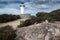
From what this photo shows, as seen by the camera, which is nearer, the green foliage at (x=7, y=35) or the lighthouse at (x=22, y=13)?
the green foliage at (x=7, y=35)

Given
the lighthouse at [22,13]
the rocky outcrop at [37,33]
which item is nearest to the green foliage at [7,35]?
the rocky outcrop at [37,33]

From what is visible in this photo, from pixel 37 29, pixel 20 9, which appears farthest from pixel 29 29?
pixel 20 9

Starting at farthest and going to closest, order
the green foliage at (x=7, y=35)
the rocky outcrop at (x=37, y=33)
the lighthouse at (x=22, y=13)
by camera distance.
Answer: the lighthouse at (x=22, y=13) → the green foliage at (x=7, y=35) → the rocky outcrop at (x=37, y=33)

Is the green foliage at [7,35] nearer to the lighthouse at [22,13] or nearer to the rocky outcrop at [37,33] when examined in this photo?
the rocky outcrop at [37,33]

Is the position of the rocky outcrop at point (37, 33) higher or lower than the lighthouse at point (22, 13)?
higher

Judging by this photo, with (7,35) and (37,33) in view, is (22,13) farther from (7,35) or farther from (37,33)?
(37,33)

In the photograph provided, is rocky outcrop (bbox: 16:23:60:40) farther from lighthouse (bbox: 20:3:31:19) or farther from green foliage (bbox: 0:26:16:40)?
lighthouse (bbox: 20:3:31:19)

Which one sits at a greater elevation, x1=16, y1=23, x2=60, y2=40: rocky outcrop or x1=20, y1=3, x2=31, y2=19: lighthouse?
x1=16, y1=23, x2=60, y2=40: rocky outcrop

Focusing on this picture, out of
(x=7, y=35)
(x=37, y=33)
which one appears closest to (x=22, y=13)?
(x=7, y=35)

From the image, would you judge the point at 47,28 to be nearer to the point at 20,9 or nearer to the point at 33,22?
the point at 33,22

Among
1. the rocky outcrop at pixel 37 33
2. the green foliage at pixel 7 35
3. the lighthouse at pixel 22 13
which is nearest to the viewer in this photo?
the rocky outcrop at pixel 37 33

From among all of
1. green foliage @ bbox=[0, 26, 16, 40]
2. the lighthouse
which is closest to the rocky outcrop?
green foliage @ bbox=[0, 26, 16, 40]

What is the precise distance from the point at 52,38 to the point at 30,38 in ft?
6.36

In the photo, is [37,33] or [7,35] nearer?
A: [37,33]
